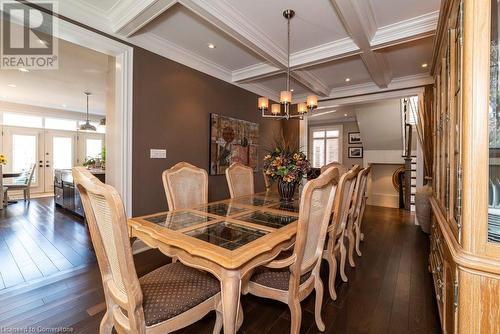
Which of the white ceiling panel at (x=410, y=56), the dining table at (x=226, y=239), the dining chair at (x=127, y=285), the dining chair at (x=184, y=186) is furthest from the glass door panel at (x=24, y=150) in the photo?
the white ceiling panel at (x=410, y=56)

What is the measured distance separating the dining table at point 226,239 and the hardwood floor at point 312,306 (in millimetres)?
410

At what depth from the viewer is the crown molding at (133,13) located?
2098 mm

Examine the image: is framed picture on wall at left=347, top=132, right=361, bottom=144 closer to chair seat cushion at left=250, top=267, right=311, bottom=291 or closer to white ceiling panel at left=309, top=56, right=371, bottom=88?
white ceiling panel at left=309, top=56, right=371, bottom=88

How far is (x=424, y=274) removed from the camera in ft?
8.02

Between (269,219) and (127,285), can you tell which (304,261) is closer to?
(269,219)

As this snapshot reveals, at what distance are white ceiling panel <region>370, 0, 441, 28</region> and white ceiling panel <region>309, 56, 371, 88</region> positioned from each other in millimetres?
903

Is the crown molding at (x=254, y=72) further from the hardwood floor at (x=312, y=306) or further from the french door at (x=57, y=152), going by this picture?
the french door at (x=57, y=152)

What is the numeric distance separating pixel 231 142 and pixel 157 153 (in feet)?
4.81

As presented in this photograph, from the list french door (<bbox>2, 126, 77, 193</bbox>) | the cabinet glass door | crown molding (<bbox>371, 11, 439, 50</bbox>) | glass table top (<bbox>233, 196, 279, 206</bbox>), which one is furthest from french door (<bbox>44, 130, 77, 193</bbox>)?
the cabinet glass door

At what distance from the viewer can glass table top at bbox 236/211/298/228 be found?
1630mm

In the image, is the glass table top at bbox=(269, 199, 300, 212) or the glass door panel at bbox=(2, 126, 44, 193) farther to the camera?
the glass door panel at bbox=(2, 126, 44, 193)

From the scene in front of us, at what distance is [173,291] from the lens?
4.05 ft

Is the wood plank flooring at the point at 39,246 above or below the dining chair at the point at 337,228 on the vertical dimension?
below

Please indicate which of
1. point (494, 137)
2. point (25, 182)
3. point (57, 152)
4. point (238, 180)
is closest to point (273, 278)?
point (494, 137)
